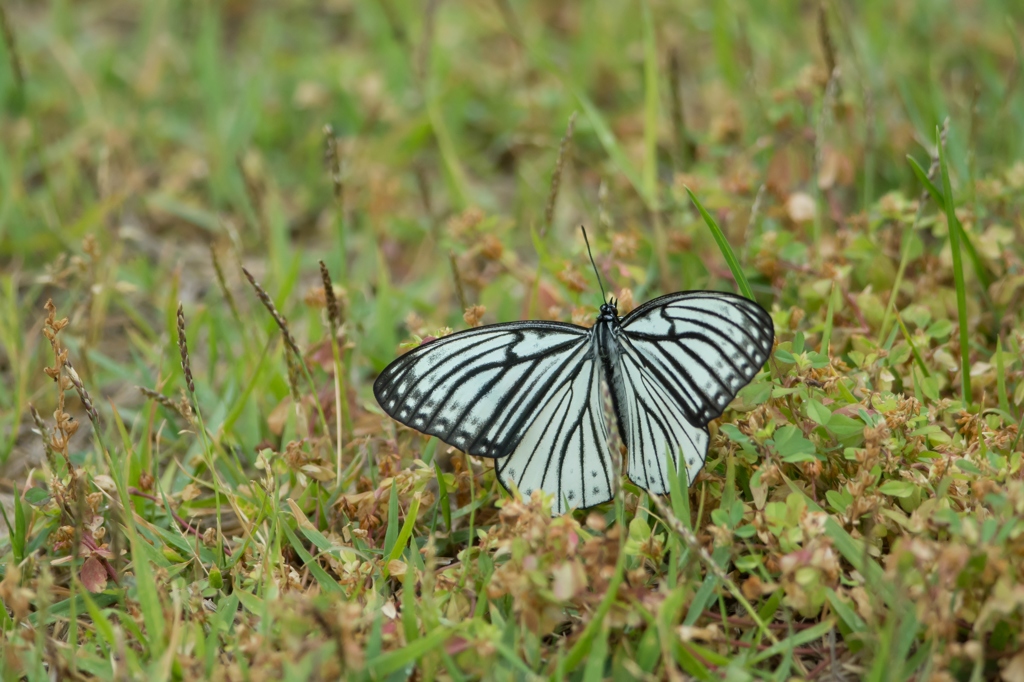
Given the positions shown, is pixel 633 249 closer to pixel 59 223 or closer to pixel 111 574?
pixel 111 574

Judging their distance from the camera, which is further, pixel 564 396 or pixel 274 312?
pixel 274 312

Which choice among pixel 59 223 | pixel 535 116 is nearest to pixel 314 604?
pixel 59 223

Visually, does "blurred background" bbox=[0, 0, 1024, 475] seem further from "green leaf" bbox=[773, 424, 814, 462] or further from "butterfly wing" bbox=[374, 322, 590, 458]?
"green leaf" bbox=[773, 424, 814, 462]

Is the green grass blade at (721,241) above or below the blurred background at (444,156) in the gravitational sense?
below

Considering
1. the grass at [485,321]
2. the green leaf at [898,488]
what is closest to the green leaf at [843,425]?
the grass at [485,321]

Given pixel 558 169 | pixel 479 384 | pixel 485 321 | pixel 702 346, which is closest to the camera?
pixel 702 346

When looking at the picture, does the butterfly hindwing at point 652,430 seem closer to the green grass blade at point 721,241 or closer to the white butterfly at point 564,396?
the white butterfly at point 564,396

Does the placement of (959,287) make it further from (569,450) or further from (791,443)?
(569,450)

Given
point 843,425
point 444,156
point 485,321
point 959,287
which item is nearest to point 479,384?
point 843,425
